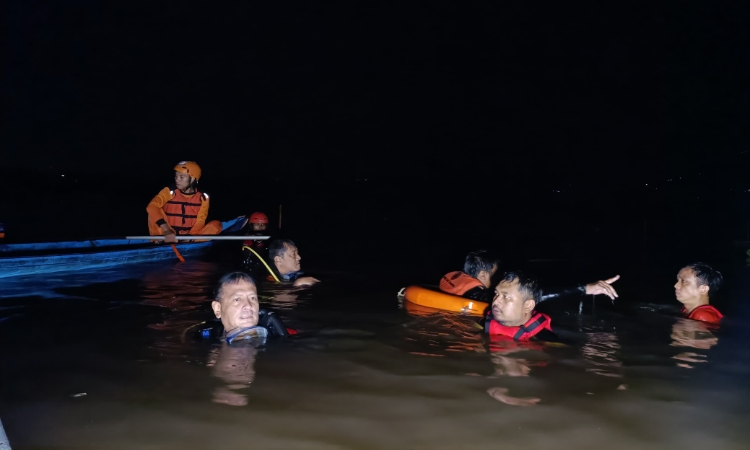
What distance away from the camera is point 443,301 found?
629cm

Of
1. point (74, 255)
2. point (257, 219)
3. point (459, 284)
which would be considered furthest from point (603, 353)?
point (257, 219)

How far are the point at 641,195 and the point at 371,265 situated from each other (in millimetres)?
32345

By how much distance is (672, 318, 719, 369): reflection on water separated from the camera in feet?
14.5

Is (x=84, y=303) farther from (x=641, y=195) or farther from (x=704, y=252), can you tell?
(x=641, y=195)

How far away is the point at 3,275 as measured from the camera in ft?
27.1

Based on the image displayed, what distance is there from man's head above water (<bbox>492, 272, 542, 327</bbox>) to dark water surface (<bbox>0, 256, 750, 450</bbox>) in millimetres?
306

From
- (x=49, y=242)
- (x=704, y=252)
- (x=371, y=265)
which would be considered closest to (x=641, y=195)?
(x=704, y=252)

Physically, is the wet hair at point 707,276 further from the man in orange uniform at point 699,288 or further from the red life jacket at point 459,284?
the red life jacket at point 459,284

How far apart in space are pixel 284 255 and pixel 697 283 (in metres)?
4.95

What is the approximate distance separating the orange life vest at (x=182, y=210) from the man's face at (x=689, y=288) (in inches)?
322

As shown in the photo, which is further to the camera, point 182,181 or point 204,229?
point 204,229

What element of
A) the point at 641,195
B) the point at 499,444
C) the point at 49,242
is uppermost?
the point at 641,195

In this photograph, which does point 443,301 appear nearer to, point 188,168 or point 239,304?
point 239,304

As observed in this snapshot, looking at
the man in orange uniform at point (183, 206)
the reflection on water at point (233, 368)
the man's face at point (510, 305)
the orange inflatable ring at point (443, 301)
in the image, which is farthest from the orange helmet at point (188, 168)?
the man's face at point (510, 305)
